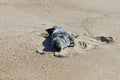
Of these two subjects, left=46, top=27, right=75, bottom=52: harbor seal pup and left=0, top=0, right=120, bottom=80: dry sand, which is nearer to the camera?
left=0, top=0, right=120, bottom=80: dry sand

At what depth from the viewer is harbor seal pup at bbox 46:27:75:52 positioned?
7.52m

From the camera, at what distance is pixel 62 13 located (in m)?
9.84

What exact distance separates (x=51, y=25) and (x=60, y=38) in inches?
49.6

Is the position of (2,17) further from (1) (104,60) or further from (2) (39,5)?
(1) (104,60)

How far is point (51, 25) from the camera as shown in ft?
29.1

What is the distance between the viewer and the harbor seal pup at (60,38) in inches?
296

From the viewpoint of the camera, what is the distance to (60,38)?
767 centimetres

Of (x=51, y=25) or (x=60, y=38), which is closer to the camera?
(x=60, y=38)

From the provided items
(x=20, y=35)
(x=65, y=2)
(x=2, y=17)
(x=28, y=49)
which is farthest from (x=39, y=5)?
(x=28, y=49)

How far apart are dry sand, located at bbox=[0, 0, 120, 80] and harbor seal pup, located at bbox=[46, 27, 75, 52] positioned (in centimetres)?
22

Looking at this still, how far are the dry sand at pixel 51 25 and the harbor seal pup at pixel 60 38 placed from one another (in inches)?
8.7

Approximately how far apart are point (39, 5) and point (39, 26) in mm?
1797

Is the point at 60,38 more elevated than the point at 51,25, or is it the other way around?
the point at 51,25

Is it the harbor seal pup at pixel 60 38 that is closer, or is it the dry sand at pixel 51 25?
the dry sand at pixel 51 25
